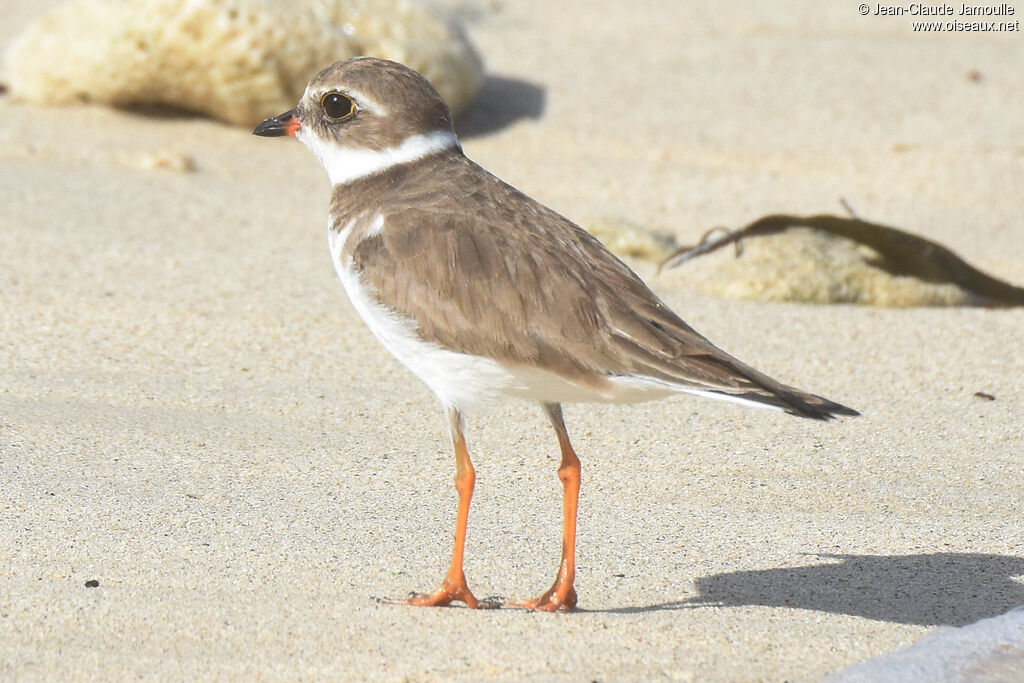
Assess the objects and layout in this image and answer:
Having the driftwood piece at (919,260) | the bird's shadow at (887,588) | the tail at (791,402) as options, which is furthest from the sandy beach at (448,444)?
the tail at (791,402)

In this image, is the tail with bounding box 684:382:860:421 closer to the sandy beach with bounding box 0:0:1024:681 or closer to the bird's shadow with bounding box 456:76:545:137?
the sandy beach with bounding box 0:0:1024:681

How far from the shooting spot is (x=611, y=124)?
9.29 metres

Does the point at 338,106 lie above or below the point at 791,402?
above

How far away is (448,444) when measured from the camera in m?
5.06

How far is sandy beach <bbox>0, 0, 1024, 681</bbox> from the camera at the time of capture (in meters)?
3.64

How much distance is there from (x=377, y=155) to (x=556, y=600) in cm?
145

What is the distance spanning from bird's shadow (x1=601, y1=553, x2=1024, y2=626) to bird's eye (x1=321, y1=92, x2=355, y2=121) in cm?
171

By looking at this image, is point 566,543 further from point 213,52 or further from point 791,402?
point 213,52

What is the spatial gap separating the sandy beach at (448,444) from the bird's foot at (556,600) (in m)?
0.06

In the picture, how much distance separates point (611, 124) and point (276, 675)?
6.44m

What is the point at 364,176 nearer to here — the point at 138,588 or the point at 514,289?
the point at 514,289

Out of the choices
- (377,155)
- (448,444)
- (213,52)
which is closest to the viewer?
(377,155)

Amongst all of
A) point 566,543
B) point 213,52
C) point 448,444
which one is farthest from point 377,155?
point 213,52

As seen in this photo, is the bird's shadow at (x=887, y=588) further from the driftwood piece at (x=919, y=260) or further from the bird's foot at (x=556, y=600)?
the driftwood piece at (x=919, y=260)
